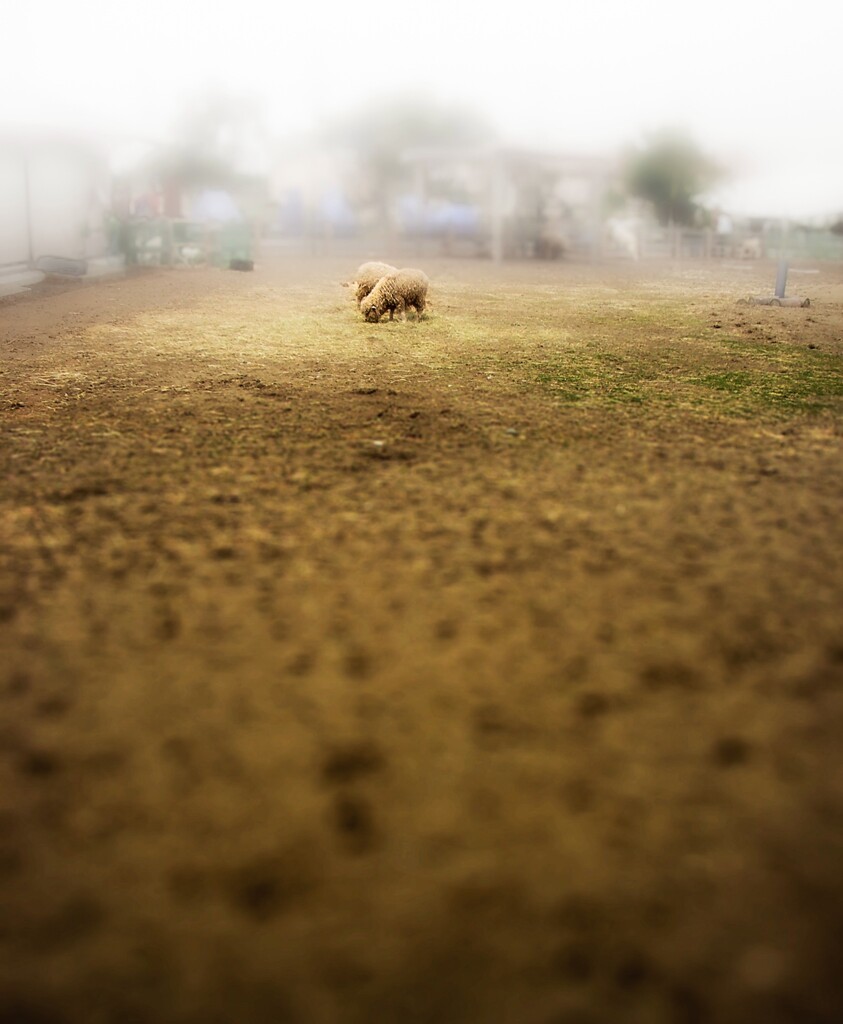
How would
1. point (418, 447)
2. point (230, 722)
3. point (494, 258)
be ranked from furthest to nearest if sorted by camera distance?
point (494, 258), point (418, 447), point (230, 722)

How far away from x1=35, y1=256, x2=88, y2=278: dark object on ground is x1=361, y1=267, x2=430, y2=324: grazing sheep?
824 cm

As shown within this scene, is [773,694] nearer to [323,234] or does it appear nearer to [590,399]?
[590,399]

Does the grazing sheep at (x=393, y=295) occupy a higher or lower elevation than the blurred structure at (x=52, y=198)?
lower

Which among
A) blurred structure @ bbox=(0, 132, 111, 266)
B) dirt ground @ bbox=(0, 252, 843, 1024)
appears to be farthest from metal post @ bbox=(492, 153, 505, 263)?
dirt ground @ bbox=(0, 252, 843, 1024)

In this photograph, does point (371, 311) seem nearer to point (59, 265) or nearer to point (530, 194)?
point (59, 265)

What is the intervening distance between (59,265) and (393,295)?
8.81 metres

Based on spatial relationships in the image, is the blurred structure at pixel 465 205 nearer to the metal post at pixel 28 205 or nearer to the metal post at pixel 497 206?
the metal post at pixel 497 206

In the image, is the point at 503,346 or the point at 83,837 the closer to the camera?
the point at 83,837

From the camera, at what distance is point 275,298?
11.8 meters

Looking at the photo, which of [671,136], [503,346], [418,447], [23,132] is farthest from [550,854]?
[671,136]

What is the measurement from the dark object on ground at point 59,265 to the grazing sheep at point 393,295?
8236 millimetres

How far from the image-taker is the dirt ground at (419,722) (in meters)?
1.31

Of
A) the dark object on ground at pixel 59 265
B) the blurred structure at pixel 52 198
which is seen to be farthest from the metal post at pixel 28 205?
the dark object on ground at pixel 59 265

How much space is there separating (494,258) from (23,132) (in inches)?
491
